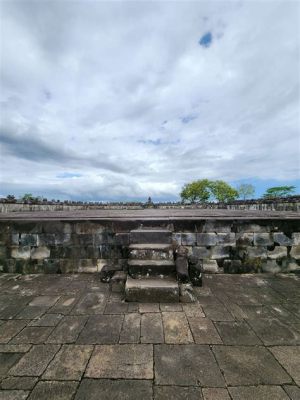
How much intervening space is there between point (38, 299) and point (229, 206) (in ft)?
57.4

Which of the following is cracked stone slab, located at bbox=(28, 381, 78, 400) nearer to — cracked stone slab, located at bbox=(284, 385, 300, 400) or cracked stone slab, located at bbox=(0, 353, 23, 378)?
cracked stone slab, located at bbox=(0, 353, 23, 378)

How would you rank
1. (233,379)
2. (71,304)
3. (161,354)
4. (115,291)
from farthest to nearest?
(115,291) → (71,304) → (161,354) → (233,379)

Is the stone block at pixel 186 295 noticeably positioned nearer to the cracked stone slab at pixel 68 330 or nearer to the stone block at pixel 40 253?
the cracked stone slab at pixel 68 330

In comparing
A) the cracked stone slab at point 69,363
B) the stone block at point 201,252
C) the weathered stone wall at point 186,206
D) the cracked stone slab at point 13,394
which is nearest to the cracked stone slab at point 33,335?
the cracked stone slab at point 69,363

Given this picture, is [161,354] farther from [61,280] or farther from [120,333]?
[61,280]

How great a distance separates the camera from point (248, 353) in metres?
1.98

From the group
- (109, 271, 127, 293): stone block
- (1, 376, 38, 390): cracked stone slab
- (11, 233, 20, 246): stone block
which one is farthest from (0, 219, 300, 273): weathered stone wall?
(1, 376, 38, 390): cracked stone slab

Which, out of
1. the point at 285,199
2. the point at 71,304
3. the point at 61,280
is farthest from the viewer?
the point at 285,199

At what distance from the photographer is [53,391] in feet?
5.21

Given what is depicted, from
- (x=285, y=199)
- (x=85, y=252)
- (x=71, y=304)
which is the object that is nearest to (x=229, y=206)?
(x=285, y=199)

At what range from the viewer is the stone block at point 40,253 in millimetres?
4383

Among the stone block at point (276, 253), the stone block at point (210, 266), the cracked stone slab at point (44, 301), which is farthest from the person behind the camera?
the stone block at point (276, 253)

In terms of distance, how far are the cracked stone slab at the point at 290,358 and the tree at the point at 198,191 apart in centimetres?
4592

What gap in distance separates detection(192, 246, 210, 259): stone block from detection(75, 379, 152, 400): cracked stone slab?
2.89 m
